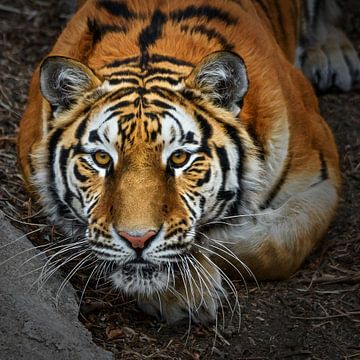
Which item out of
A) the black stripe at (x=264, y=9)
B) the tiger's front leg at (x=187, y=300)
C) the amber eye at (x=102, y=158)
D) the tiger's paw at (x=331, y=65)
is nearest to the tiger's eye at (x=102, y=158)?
the amber eye at (x=102, y=158)

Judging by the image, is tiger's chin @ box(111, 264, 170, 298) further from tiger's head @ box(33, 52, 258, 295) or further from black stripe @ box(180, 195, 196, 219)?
black stripe @ box(180, 195, 196, 219)

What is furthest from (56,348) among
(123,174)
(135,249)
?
(123,174)

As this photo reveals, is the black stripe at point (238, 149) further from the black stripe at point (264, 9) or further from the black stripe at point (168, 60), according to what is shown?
the black stripe at point (264, 9)

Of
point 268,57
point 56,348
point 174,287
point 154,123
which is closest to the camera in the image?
point 56,348

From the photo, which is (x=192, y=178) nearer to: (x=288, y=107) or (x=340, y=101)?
(x=288, y=107)

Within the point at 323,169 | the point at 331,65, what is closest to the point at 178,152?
the point at 323,169

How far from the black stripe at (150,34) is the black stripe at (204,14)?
0.17 ft

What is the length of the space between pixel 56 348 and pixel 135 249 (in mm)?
389

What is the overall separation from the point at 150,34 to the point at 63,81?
0.39 meters

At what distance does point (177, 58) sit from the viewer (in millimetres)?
3586

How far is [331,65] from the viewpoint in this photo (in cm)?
564

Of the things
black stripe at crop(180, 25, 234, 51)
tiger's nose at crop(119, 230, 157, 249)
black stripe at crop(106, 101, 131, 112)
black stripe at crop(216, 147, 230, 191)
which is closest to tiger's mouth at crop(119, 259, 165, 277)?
tiger's nose at crop(119, 230, 157, 249)

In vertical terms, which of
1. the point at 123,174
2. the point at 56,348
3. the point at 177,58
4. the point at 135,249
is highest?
the point at 177,58

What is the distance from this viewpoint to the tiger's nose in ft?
10.3
